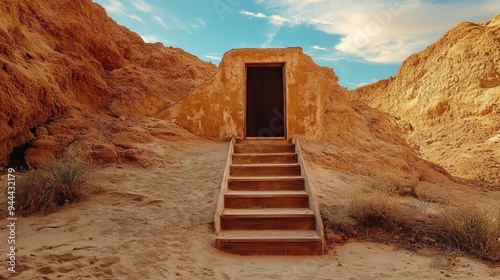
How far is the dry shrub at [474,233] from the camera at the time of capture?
408 centimetres

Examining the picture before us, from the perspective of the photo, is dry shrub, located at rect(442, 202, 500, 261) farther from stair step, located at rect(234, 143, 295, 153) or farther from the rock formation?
the rock formation

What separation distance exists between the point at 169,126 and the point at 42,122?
2.49m

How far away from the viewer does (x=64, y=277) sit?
9.89 ft

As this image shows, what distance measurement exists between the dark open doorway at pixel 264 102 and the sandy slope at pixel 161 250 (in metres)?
5.89

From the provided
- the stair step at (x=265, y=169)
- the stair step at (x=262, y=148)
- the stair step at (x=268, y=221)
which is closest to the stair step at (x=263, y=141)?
the stair step at (x=262, y=148)

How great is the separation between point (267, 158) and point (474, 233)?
343 centimetres

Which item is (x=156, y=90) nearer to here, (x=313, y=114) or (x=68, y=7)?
(x=68, y=7)

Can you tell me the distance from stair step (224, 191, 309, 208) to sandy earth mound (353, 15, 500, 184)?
30.3 feet

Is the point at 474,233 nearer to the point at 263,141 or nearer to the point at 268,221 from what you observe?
the point at 268,221

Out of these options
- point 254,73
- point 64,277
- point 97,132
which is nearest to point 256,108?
point 254,73

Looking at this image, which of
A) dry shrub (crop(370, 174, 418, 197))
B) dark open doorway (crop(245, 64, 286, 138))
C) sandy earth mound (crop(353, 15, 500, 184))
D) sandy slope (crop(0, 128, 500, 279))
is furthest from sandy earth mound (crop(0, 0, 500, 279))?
sandy earth mound (crop(353, 15, 500, 184))

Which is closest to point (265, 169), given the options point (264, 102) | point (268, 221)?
point (268, 221)

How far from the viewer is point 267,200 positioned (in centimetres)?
518

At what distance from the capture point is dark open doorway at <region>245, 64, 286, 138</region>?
442 inches
